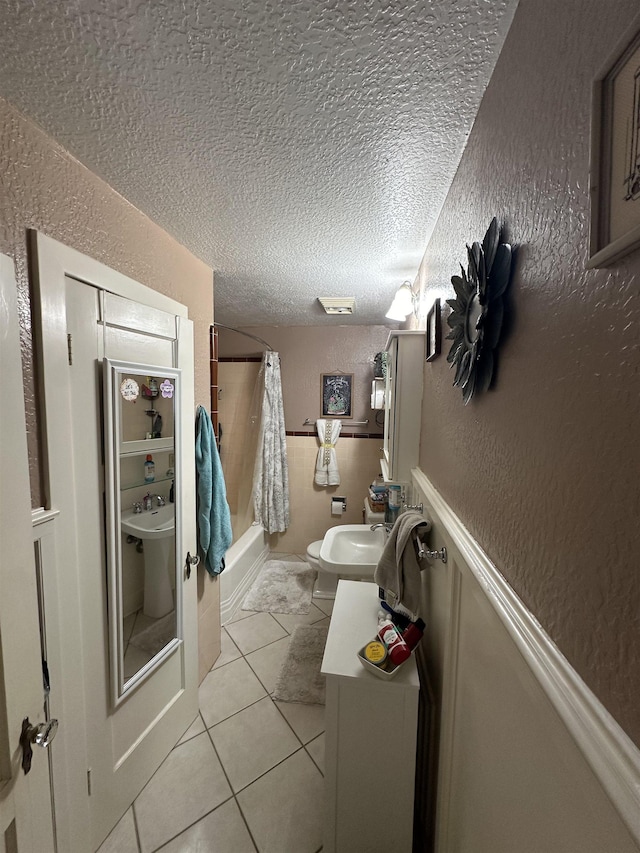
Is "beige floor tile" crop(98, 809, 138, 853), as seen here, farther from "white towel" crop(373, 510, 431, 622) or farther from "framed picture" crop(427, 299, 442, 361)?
"framed picture" crop(427, 299, 442, 361)

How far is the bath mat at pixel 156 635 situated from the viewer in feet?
4.34

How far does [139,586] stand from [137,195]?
1.47 metres

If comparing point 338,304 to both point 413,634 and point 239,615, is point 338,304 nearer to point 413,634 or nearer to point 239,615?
point 413,634

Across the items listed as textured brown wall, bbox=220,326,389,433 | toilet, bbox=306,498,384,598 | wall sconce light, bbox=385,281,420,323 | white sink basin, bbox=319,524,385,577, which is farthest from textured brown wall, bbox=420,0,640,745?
textured brown wall, bbox=220,326,389,433

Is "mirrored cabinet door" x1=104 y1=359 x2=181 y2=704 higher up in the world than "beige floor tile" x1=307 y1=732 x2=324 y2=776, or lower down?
higher up

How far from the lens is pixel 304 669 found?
1.94 meters

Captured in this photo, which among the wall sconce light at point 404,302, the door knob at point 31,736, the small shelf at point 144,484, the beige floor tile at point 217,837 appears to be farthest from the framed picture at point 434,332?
the beige floor tile at point 217,837

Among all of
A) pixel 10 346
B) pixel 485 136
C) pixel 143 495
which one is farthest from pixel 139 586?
pixel 485 136

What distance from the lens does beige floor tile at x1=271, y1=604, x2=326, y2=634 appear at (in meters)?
2.33

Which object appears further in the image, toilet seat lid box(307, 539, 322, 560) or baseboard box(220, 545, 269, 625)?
toilet seat lid box(307, 539, 322, 560)

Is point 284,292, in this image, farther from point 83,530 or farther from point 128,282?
point 83,530

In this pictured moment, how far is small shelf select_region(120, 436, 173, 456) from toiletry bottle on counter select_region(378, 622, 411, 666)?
1114 mm

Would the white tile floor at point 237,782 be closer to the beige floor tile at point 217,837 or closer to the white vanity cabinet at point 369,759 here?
the beige floor tile at point 217,837

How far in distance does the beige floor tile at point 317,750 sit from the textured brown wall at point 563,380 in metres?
1.44
